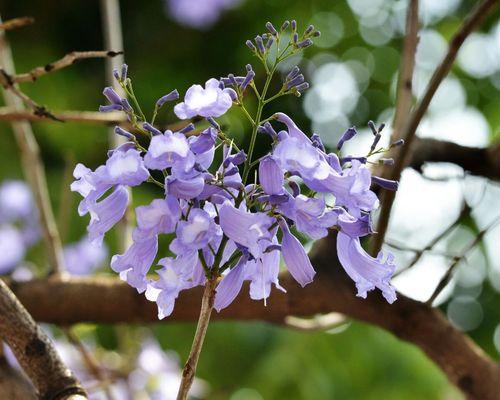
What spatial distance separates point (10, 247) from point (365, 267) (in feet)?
5.59

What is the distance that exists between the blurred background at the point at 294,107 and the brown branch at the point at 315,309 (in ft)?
2.01

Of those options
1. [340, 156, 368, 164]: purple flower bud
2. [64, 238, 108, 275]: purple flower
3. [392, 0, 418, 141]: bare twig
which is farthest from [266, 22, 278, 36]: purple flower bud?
[64, 238, 108, 275]: purple flower

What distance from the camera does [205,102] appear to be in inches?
25.2

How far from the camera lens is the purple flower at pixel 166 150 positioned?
595 mm

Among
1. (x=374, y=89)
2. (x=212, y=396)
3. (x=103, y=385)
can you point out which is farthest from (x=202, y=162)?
(x=374, y=89)

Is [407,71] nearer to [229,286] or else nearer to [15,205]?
[229,286]

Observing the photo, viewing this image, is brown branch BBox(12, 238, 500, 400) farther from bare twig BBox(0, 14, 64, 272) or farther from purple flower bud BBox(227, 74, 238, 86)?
purple flower bud BBox(227, 74, 238, 86)

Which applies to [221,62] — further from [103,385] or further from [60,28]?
[103,385]

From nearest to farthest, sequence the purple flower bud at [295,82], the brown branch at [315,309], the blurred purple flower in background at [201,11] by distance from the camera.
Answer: the purple flower bud at [295,82]
the brown branch at [315,309]
the blurred purple flower in background at [201,11]

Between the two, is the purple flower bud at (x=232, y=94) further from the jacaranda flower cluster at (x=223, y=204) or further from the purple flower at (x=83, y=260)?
the purple flower at (x=83, y=260)

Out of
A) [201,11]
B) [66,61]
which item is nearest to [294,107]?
[201,11]

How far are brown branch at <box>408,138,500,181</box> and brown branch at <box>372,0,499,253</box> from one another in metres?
0.18

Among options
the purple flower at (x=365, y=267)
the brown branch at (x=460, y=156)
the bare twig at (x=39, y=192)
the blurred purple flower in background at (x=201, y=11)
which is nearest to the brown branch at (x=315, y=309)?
the bare twig at (x=39, y=192)

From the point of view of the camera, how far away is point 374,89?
8.63 ft
